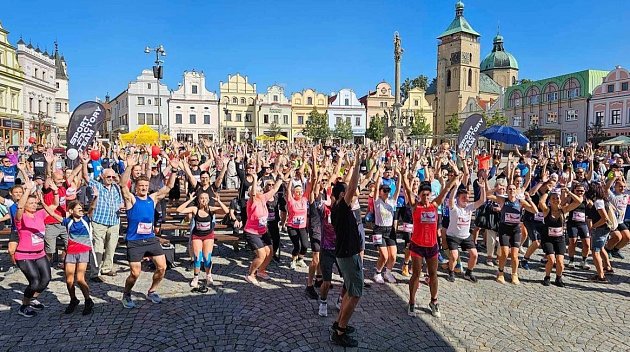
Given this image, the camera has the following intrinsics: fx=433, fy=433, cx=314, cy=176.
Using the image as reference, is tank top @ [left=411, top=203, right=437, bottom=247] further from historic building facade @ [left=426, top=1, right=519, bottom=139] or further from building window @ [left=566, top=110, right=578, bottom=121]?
historic building facade @ [left=426, top=1, right=519, bottom=139]

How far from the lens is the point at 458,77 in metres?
73.3

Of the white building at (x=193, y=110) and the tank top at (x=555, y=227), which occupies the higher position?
the white building at (x=193, y=110)

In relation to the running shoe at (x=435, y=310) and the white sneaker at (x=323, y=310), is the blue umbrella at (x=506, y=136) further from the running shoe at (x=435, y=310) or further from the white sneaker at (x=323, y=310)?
the white sneaker at (x=323, y=310)

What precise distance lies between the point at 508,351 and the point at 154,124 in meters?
59.8

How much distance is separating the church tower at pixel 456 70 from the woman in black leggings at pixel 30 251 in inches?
2843

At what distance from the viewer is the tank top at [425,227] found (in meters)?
5.90

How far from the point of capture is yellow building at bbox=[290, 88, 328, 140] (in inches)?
2466

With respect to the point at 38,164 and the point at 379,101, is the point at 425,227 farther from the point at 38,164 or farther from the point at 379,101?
the point at 379,101

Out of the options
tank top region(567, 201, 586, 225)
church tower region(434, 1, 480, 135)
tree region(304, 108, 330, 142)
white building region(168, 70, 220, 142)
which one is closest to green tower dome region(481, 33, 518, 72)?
church tower region(434, 1, 480, 135)

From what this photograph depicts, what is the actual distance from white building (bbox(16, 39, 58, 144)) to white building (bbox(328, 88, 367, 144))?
35620mm

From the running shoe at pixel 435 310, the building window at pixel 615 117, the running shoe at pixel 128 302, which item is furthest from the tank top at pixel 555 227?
the building window at pixel 615 117

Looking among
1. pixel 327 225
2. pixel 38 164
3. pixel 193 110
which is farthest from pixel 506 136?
pixel 193 110

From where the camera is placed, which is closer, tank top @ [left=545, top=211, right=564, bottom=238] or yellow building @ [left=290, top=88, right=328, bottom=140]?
tank top @ [left=545, top=211, right=564, bottom=238]

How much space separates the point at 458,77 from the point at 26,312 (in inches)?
2974
